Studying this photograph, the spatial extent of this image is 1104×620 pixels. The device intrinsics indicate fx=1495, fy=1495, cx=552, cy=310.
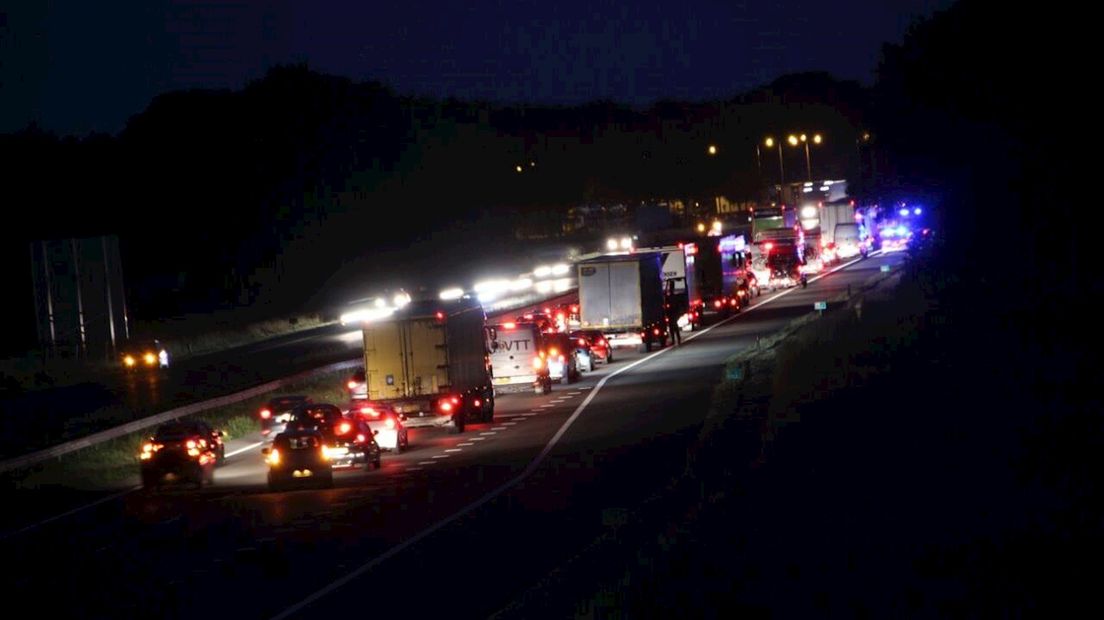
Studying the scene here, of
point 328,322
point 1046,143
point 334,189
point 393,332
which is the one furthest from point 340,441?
point 334,189

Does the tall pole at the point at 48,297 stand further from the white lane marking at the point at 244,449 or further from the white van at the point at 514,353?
the white van at the point at 514,353

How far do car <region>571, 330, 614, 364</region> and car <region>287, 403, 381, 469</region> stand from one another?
21.5 m

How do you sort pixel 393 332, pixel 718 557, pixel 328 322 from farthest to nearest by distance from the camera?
1. pixel 328 322
2. pixel 393 332
3. pixel 718 557

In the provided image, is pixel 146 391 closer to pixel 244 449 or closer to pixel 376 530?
pixel 244 449

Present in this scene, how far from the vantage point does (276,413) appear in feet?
137

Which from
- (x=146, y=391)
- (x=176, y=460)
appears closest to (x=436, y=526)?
(x=176, y=460)

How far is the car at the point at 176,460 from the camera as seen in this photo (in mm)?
30828

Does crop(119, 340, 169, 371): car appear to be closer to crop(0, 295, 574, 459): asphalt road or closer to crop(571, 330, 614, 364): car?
crop(0, 295, 574, 459): asphalt road

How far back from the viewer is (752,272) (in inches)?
3233

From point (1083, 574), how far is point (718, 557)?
3207 mm

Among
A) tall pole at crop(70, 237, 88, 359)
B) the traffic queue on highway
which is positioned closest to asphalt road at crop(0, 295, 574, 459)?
tall pole at crop(70, 237, 88, 359)

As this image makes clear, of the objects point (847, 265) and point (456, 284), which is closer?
point (456, 284)

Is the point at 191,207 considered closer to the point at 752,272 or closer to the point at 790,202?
the point at 752,272

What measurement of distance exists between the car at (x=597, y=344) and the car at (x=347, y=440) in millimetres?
21500
